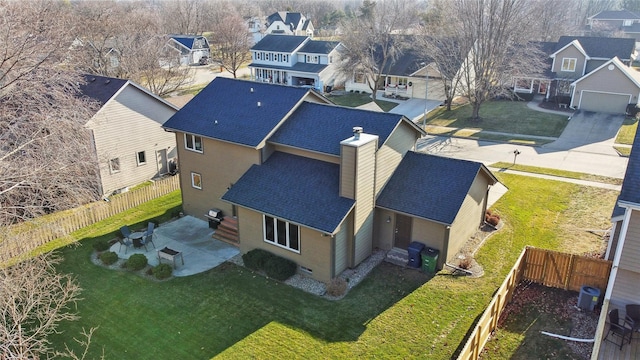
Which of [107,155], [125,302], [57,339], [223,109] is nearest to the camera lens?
[57,339]

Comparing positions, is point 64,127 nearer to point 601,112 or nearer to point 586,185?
point 586,185

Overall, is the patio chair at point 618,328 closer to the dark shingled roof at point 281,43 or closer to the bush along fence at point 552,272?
the bush along fence at point 552,272

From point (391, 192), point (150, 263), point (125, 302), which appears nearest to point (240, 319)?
point (125, 302)

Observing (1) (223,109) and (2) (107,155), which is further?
(2) (107,155)

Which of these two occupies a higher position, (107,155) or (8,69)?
(8,69)

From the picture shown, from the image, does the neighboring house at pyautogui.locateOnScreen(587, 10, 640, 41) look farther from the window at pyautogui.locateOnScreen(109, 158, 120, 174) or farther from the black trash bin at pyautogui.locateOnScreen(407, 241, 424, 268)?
the window at pyautogui.locateOnScreen(109, 158, 120, 174)

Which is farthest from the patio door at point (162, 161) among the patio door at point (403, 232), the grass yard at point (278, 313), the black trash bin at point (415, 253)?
the black trash bin at point (415, 253)

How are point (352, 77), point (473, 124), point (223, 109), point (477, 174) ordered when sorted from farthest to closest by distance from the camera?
point (352, 77)
point (473, 124)
point (223, 109)
point (477, 174)

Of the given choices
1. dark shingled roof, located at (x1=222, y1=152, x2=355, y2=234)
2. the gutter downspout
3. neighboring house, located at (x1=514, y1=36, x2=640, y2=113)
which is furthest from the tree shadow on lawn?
neighboring house, located at (x1=514, y1=36, x2=640, y2=113)
